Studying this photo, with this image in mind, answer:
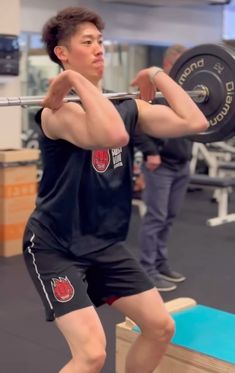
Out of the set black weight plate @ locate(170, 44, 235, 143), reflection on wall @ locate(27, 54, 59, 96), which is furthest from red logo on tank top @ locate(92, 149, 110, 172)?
reflection on wall @ locate(27, 54, 59, 96)

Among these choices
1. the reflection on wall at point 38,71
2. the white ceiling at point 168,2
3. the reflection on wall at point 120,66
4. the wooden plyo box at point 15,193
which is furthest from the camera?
the reflection on wall at point 120,66

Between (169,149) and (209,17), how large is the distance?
443cm

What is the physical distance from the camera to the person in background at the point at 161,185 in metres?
3.54

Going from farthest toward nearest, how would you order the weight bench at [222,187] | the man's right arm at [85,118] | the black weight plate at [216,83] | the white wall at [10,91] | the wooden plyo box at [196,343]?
1. the weight bench at [222,187]
2. the white wall at [10,91]
3. the black weight plate at [216,83]
4. the wooden plyo box at [196,343]
5. the man's right arm at [85,118]

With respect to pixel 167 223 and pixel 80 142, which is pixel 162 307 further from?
pixel 167 223

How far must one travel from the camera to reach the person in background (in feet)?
11.6

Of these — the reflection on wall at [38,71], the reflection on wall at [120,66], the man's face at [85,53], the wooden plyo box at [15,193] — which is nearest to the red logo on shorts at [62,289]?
the man's face at [85,53]

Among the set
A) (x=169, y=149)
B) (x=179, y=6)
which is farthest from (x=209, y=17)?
(x=169, y=149)

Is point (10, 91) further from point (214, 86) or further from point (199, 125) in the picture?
point (199, 125)

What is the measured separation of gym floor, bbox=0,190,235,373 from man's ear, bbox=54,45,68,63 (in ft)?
4.34

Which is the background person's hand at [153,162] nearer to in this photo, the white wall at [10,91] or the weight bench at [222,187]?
the white wall at [10,91]

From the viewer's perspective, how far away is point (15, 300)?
3.55 metres

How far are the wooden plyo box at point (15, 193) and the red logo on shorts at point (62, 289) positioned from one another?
8.68 feet

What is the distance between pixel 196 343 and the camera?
2.18 m
